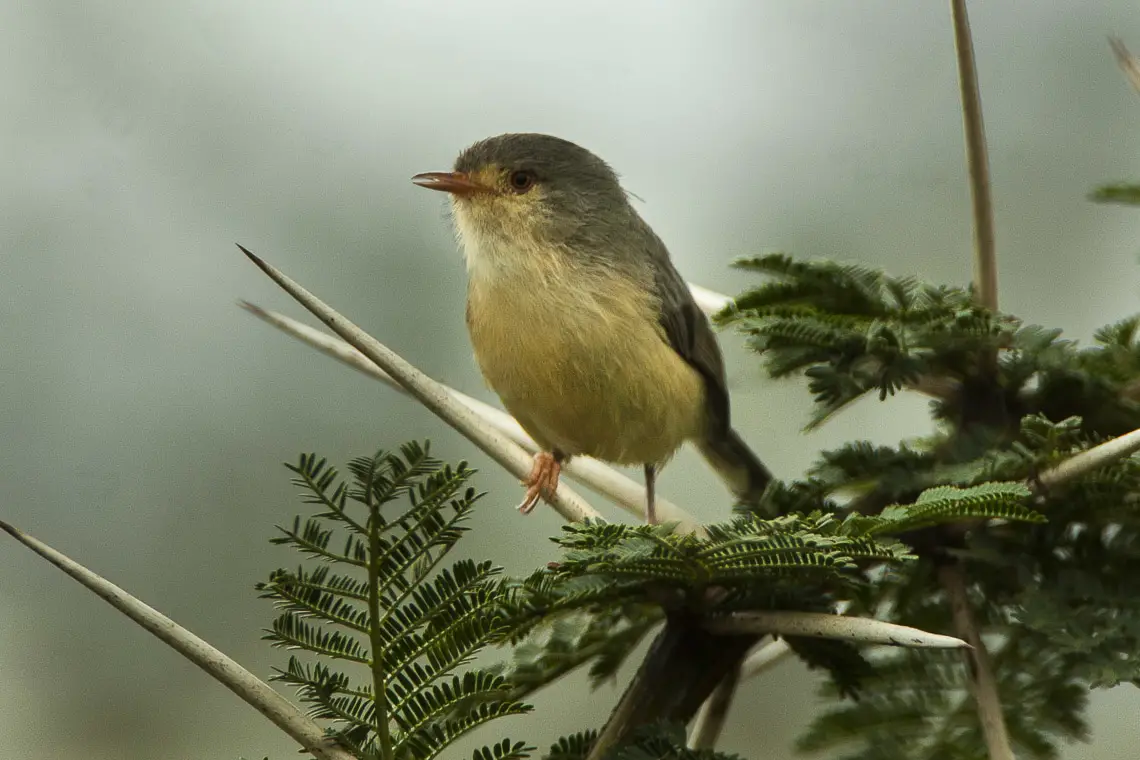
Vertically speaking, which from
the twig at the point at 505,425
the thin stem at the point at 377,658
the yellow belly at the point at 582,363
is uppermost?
the yellow belly at the point at 582,363

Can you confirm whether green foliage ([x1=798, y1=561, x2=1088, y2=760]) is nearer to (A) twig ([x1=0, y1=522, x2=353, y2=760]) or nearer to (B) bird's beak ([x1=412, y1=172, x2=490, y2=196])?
(A) twig ([x1=0, y1=522, x2=353, y2=760])

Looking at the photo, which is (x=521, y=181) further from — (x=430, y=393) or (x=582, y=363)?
(x=430, y=393)

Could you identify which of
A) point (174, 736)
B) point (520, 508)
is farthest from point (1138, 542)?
point (174, 736)

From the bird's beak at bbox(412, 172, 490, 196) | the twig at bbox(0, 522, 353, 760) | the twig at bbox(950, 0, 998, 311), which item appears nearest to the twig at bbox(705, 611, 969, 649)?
the twig at bbox(0, 522, 353, 760)

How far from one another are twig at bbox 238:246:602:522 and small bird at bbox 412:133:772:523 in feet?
2.88

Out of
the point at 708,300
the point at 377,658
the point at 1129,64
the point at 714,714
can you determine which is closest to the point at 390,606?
the point at 377,658

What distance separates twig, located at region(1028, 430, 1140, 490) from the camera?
147 cm

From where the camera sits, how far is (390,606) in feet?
4.93

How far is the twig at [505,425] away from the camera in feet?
6.69

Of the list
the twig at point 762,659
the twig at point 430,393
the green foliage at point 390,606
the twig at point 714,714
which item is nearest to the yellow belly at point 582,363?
the twig at point 430,393

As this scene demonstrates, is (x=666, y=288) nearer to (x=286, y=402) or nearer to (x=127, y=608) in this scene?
(x=286, y=402)

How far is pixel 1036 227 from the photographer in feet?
18.3

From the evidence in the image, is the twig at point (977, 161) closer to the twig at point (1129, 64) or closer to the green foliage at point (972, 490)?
the green foliage at point (972, 490)

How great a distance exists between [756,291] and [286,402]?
309 centimetres
